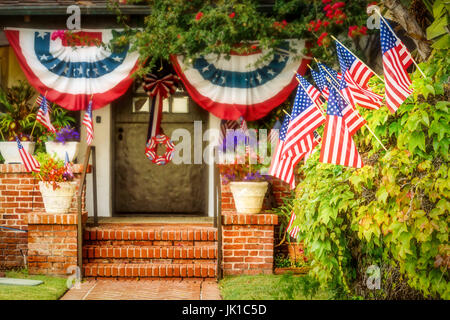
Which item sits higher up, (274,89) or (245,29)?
(245,29)

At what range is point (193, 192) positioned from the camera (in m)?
7.69

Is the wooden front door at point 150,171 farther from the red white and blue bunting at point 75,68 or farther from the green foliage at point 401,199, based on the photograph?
the green foliage at point 401,199

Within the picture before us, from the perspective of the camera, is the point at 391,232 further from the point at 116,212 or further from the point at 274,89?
the point at 116,212

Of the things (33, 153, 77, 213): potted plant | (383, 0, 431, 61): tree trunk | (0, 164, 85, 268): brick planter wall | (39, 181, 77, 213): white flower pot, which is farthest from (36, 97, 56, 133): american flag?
(383, 0, 431, 61): tree trunk

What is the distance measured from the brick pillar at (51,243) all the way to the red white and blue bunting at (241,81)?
241 centimetres

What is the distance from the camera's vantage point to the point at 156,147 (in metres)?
7.44

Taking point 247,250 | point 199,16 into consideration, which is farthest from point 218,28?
point 247,250

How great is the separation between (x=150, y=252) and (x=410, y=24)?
3918 mm

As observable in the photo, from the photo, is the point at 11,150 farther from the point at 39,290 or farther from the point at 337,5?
the point at 337,5

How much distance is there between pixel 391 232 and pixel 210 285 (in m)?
2.70

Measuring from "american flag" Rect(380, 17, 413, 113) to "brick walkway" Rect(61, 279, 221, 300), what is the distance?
2.78m

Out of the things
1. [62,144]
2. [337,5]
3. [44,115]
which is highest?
[337,5]

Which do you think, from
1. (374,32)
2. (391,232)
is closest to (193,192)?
(374,32)

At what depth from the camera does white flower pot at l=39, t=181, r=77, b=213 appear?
599 centimetres
